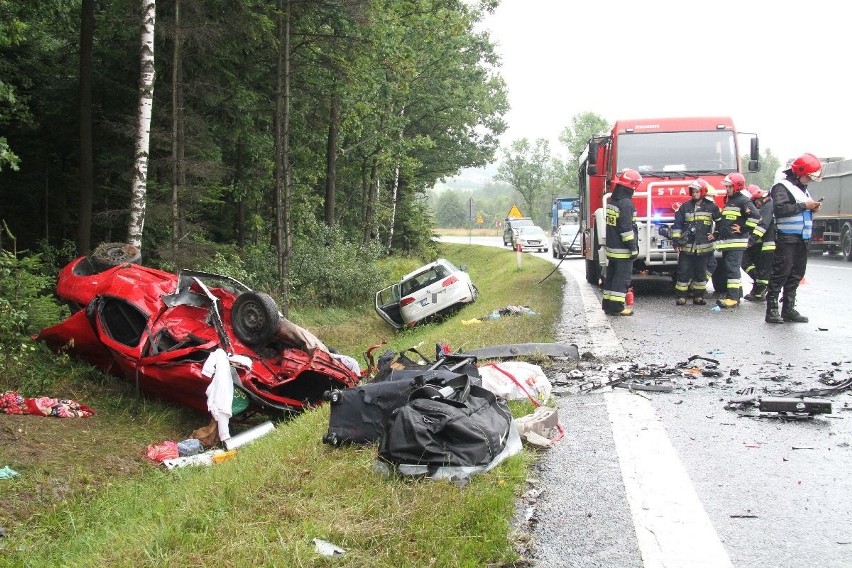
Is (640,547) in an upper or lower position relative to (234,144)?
lower

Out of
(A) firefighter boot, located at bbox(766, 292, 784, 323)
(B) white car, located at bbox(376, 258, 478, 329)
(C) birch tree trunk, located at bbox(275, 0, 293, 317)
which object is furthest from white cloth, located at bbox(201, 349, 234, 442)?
(B) white car, located at bbox(376, 258, 478, 329)

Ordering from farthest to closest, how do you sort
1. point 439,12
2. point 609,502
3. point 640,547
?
point 439,12 < point 609,502 < point 640,547

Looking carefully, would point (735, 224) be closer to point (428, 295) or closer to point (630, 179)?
point (630, 179)

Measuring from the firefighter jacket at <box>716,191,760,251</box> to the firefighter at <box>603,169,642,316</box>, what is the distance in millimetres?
1606

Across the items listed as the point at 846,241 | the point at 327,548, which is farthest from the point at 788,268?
the point at 846,241

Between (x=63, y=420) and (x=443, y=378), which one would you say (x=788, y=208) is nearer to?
(x=443, y=378)

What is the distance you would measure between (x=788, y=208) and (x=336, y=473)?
7.37m

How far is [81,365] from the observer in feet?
30.6

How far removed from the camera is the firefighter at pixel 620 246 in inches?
399

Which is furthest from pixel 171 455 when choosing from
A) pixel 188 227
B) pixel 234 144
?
pixel 234 144

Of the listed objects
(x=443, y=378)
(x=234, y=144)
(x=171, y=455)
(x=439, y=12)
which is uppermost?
(x=439, y=12)

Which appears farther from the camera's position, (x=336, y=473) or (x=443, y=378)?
(x=443, y=378)

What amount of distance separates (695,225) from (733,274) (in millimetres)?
897

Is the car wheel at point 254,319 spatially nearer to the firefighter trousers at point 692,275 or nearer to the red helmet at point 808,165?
the firefighter trousers at point 692,275
